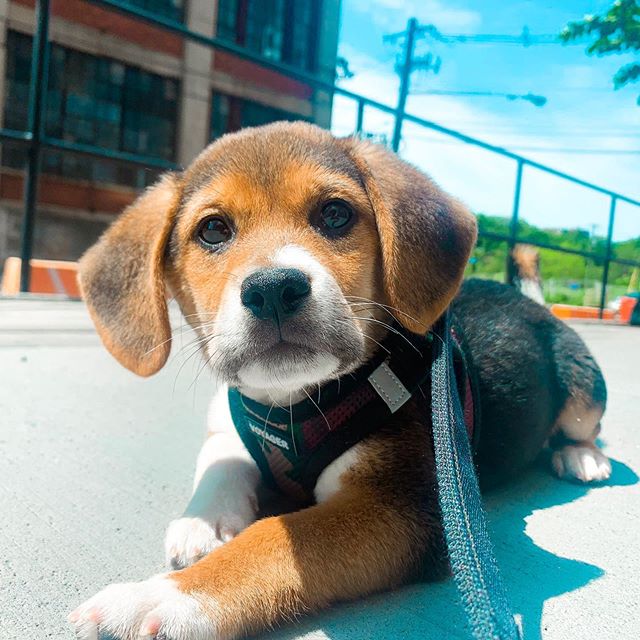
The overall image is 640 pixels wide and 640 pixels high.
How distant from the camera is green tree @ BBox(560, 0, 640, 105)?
8.50 meters

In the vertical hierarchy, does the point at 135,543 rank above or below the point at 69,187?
below

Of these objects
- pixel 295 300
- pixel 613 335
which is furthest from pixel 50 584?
pixel 613 335

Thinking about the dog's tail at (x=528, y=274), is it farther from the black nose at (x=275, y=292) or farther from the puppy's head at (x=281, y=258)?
the black nose at (x=275, y=292)

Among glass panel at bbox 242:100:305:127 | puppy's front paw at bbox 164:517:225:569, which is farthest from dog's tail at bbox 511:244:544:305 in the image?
glass panel at bbox 242:100:305:127

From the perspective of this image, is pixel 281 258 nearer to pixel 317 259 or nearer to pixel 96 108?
pixel 317 259

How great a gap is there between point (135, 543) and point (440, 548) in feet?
2.63

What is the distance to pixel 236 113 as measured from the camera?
21.3m

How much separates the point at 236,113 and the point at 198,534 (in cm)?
2111

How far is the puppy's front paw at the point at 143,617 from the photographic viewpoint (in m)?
1.24

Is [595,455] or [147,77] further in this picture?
A: [147,77]

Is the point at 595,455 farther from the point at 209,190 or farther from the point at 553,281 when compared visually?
the point at 553,281

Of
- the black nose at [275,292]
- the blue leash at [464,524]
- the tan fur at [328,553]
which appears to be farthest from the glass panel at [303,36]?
the blue leash at [464,524]

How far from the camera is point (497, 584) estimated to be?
1.20m

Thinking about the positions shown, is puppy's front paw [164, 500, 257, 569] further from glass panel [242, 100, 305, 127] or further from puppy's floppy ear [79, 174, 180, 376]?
glass panel [242, 100, 305, 127]
